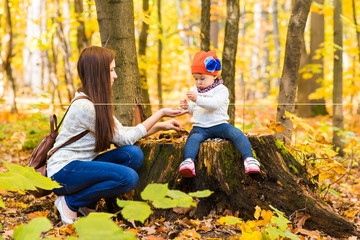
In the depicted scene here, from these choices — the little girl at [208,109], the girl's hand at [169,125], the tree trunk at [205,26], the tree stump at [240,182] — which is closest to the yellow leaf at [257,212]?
the tree stump at [240,182]

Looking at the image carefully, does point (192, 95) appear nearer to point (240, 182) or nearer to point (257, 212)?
point (240, 182)

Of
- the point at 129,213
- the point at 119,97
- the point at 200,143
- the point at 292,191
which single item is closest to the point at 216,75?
the point at 200,143

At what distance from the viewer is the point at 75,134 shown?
2.99 meters

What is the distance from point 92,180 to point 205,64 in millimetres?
1500

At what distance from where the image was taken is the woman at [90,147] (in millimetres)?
2934

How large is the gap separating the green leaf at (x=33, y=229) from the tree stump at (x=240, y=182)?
1.75m

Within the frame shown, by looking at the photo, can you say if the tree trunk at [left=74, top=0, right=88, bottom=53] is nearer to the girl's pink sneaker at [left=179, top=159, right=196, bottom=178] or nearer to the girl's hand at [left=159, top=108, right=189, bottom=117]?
the girl's hand at [left=159, top=108, right=189, bottom=117]

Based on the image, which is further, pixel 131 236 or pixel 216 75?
pixel 216 75

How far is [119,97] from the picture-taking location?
149 inches

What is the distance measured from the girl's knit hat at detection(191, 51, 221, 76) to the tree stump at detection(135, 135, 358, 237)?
729mm

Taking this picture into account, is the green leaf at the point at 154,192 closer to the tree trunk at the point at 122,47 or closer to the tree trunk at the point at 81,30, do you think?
the tree trunk at the point at 122,47

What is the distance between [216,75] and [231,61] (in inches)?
61.3

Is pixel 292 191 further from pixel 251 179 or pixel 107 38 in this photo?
pixel 107 38

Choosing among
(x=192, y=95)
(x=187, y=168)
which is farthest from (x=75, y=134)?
(x=192, y=95)
